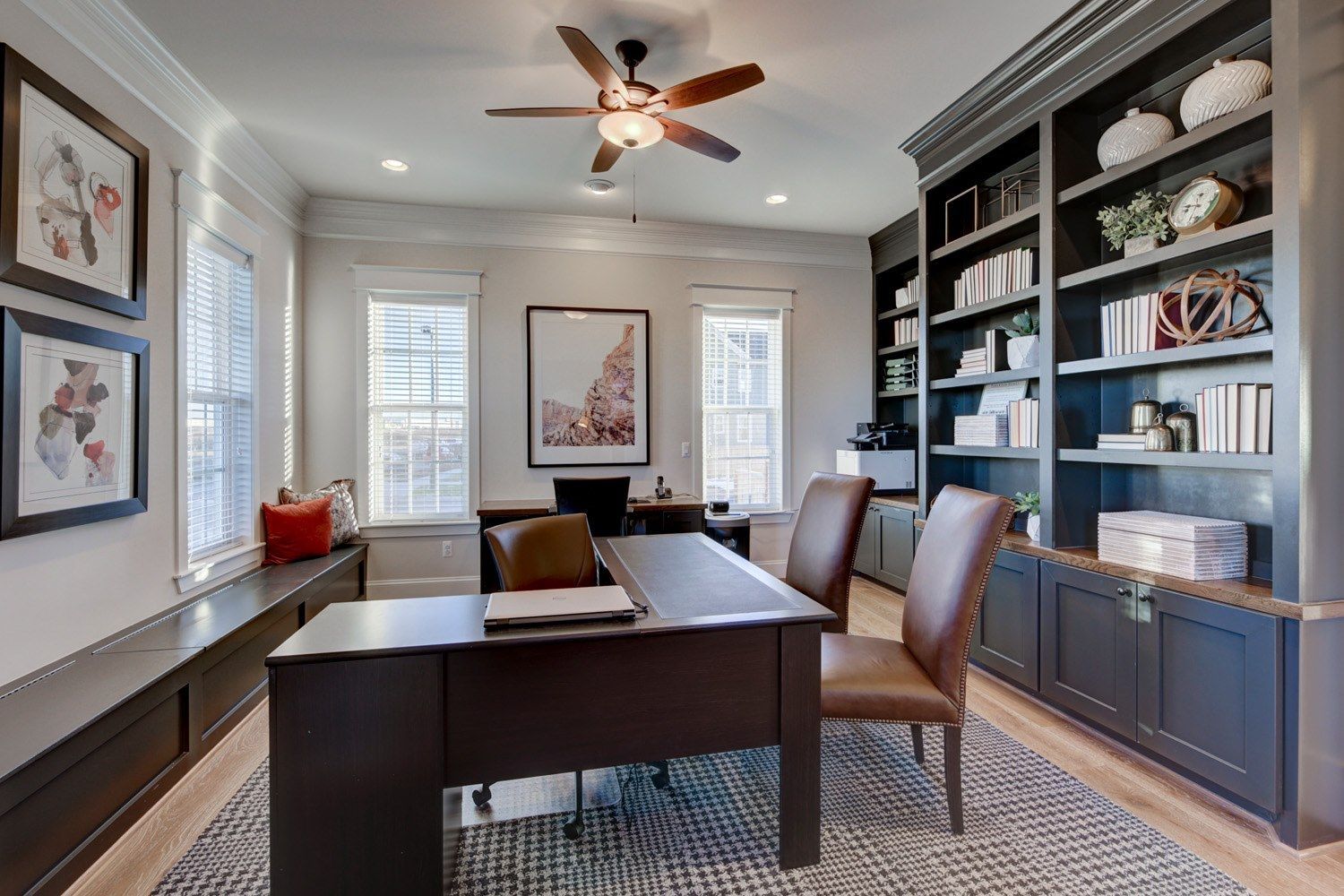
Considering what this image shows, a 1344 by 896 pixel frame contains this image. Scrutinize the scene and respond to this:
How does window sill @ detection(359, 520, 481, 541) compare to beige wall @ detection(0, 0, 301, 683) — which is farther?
window sill @ detection(359, 520, 481, 541)

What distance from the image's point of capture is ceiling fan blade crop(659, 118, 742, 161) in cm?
266

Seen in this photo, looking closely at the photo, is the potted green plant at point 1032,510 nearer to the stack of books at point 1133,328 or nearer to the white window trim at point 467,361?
the stack of books at point 1133,328

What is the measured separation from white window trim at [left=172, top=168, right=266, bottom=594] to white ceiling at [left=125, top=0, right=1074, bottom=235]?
1.62ft

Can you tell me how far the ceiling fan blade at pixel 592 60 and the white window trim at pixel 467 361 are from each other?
251cm

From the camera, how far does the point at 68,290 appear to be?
2.12 m

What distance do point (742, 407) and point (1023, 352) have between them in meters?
2.39

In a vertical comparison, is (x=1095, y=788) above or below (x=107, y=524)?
below

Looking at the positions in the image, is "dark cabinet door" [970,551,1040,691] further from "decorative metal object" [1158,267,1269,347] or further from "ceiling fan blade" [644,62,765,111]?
"ceiling fan blade" [644,62,765,111]

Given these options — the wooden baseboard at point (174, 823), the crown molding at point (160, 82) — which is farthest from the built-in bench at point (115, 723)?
the crown molding at point (160, 82)

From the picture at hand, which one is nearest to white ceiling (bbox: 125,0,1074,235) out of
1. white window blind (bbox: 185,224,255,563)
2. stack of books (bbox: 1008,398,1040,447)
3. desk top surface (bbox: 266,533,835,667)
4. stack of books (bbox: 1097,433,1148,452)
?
white window blind (bbox: 185,224,255,563)

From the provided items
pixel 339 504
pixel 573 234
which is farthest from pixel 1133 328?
pixel 339 504

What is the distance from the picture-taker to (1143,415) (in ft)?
8.12

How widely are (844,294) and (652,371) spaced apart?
1.84m

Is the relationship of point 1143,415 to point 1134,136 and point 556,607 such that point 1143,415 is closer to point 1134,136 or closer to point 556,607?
point 1134,136
